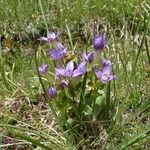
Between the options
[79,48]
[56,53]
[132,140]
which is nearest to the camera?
[132,140]

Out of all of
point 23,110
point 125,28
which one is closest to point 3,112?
point 23,110

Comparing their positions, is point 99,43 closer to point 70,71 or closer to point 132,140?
point 70,71

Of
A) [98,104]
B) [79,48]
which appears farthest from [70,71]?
[79,48]

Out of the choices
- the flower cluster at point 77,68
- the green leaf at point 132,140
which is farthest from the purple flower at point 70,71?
the green leaf at point 132,140

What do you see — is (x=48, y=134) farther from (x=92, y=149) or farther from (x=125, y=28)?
(x=125, y=28)

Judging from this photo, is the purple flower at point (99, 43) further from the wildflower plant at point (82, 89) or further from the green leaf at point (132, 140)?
the green leaf at point (132, 140)

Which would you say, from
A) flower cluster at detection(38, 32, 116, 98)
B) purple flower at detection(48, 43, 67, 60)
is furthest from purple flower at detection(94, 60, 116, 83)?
purple flower at detection(48, 43, 67, 60)
